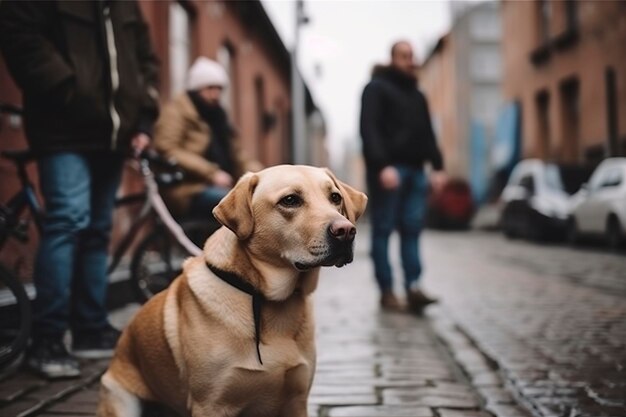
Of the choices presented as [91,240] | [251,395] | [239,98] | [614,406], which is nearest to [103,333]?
[91,240]

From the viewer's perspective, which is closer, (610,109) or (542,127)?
(610,109)

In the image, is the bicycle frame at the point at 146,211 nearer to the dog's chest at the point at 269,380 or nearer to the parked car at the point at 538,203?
the dog's chest at the point at 269,380

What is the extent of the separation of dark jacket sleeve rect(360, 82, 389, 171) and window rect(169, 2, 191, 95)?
17.6ft

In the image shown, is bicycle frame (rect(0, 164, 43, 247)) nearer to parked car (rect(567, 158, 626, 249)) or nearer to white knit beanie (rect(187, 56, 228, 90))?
white knit beanie (rect(187, 56, 228, 90))

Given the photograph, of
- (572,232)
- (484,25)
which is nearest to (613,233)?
(572,232)

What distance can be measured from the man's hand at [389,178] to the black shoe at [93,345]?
8.32 ft

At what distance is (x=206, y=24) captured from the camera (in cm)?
1398

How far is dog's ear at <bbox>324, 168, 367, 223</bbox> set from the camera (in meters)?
2.72

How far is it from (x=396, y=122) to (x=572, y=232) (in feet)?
33.4

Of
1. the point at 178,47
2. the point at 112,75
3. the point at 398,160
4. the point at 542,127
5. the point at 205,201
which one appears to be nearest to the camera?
the point at 112,75

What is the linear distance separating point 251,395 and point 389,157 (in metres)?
4.24

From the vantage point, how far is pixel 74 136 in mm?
4137

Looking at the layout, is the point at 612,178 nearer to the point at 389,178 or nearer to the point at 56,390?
the point at 389,178

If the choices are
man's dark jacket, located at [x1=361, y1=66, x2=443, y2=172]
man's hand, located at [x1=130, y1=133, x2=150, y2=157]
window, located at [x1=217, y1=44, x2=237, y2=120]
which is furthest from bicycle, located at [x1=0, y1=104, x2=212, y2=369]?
window, located at [x1=217, y1=44, x2=237, y2=120]
